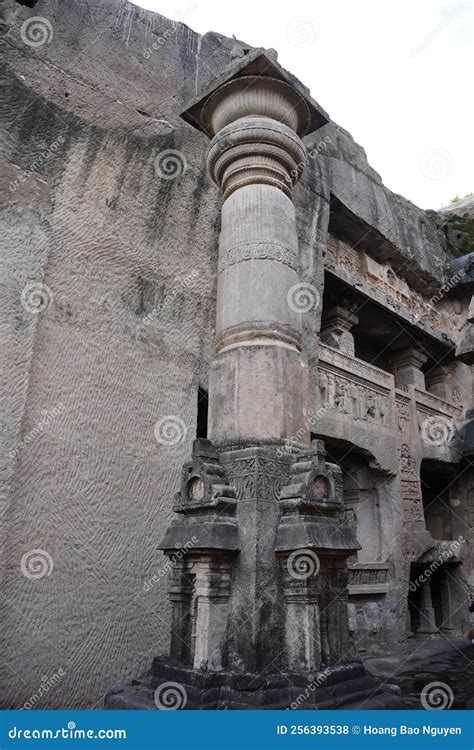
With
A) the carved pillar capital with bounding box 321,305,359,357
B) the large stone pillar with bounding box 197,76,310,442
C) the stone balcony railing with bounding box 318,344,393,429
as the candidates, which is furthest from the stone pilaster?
the large stone pillar with bounding box 197,76,310,442

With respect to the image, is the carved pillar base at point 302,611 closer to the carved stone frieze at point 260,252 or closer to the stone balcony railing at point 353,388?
the carved stone frieze at point 260,252

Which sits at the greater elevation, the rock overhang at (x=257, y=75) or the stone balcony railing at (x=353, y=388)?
the rock overhang at (x=257, y=75)

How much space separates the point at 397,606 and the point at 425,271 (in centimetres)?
641

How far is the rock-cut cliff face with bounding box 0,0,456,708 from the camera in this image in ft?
13.9

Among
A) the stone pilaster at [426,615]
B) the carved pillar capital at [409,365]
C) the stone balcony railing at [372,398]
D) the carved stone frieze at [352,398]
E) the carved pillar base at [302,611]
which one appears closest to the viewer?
the carved pillar base at [302,611]

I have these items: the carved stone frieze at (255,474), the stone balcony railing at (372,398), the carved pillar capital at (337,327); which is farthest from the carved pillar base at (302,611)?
the carved pillar capital at (337,327)

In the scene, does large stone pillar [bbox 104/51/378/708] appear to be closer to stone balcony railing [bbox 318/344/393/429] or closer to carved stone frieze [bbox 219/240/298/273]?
carved stone frieze [bbox 219/240/298/273]

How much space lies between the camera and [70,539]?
442cm

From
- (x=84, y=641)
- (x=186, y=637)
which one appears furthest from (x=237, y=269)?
(x=84, y=641)

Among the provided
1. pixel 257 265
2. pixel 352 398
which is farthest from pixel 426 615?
pixel 257 265

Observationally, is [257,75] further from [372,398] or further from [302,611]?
[372,398]

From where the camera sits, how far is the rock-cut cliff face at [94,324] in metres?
4.25

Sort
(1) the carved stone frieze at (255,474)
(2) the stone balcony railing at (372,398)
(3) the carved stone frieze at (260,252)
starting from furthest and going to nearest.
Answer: (2) the stone balcony railing at (372,398) → (3) the carved stone frieze at (260,252) → (1) the carved stone frieze at (255,474)

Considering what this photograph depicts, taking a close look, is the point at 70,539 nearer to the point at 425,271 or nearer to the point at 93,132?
the point at 93,132
